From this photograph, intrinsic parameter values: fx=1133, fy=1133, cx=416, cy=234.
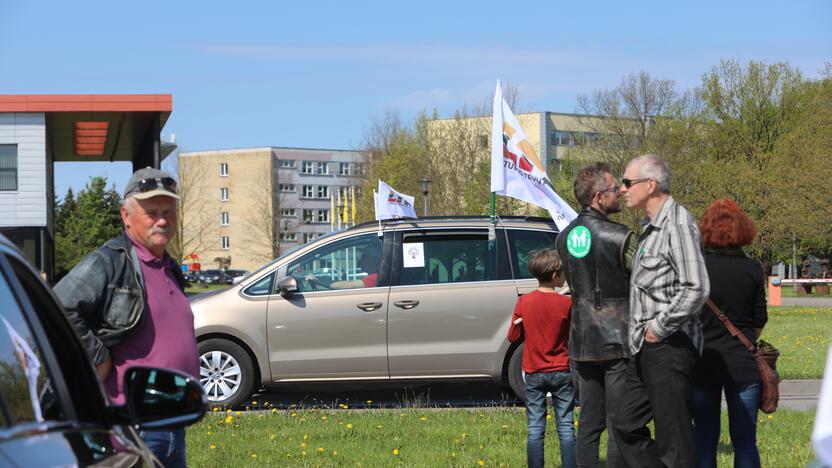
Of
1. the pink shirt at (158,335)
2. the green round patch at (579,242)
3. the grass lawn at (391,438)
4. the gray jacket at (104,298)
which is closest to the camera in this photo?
the gray jacket at (104,298)

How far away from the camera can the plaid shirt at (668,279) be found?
5605 millimetres

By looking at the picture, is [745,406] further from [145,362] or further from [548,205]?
[548,205]

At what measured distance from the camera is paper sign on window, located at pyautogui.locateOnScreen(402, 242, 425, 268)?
11562 mm

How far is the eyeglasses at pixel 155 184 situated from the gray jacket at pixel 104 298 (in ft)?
0.98

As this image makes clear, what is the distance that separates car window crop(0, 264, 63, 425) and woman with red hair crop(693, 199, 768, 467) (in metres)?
4.26

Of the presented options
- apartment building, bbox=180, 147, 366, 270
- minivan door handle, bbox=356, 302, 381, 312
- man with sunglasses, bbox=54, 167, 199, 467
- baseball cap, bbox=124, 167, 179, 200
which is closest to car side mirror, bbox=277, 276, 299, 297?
minivan door handle, bbox=356, 302, 381, 312

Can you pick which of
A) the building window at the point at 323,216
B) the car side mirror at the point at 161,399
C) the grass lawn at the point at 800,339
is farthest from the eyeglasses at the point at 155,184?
the building window at the point at 323,216

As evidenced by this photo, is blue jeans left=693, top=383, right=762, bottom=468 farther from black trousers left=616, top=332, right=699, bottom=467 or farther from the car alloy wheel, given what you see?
the car alloy wheel

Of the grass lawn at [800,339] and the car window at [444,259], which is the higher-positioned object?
the car window at [444,259]

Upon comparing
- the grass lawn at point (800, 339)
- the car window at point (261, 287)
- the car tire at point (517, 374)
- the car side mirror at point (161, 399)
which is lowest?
the grass lawn at point (800, 339)

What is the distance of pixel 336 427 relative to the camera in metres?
9.34

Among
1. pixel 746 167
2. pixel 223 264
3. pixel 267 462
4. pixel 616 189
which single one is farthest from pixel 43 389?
pixel 223 264

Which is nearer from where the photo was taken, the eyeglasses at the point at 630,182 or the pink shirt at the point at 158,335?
the pink shirt at the point at 158,335

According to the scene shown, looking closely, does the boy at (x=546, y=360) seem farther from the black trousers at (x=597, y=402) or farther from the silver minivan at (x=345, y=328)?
the silver minivan at (x=345, y=328)
